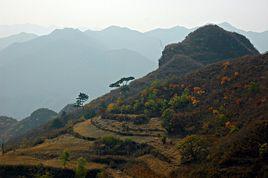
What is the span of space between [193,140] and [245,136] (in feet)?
37.8

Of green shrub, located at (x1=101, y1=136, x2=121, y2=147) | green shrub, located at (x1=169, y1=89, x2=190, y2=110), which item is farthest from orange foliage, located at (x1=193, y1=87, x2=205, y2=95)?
green shrub, located at (x1=101, y1=136, x2=121, y2=147)

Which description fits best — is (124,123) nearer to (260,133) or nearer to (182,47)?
(260,133)

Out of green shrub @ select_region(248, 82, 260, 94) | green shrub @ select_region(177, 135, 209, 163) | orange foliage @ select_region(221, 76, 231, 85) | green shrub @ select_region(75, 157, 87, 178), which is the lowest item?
green shrub @ select_region(75, 157, 87, 178)

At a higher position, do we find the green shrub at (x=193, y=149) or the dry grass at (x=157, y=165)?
the green shrub at (x=193, y=149)

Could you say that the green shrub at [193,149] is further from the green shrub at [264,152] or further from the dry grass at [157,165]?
the green shrub at [264,152]

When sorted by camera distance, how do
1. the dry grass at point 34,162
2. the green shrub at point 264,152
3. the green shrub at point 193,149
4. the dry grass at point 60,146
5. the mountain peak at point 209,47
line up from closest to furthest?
the green shrub at point 264,152 < the green shrub at point 193,149 < the dry grass at point 34,162 < the dry grass at point 60,146 < the mountain peak at point 209,47

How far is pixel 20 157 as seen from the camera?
76562 mm

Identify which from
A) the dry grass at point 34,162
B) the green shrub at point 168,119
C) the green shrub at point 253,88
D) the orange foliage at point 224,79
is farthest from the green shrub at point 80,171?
the orange foliage at point 224,79

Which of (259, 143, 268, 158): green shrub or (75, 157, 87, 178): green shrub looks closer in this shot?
(259, 143, 268, 158): green shrub

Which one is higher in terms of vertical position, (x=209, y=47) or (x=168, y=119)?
(x=209, y=47)

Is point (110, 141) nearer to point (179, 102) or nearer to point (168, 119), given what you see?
point (168, 119)

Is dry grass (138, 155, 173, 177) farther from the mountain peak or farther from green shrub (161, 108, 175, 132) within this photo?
the mountain peak

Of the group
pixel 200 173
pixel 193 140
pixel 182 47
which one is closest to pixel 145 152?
pixel 193 140

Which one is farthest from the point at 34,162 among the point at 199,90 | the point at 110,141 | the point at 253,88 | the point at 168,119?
the point at 199,90
